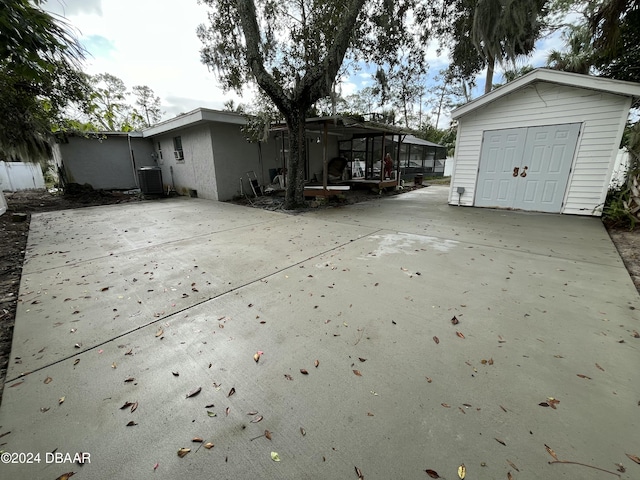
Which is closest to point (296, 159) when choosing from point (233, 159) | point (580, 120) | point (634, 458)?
point (233, 159)

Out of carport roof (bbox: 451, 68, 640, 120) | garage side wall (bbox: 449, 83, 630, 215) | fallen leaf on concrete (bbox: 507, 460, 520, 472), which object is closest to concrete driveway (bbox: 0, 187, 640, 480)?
fallen leaf on concrete (bbox: 507, 460, 520, 472)

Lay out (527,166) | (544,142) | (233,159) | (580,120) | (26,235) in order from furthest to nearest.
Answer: (233,159) → (527,166) → (544,142) → (580,120) → (26,235)

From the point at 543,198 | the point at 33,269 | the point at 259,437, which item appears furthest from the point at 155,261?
the point at 543,198

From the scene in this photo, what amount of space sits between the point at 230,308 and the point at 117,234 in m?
4.34

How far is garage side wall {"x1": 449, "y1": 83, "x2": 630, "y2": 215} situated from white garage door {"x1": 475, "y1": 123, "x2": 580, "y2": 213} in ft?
0.51

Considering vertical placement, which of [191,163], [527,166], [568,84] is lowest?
[527,166]

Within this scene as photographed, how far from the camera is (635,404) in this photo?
1543mm

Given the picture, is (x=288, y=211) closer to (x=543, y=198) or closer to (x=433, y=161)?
(x=543, y=198)

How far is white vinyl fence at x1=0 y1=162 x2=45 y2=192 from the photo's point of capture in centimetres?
1306

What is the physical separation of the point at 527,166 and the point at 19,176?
71.4 feet

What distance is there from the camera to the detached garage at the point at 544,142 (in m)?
6.02

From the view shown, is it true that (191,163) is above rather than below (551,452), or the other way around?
above

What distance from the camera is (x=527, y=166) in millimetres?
7043

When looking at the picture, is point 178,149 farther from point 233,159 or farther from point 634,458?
point 634,458
